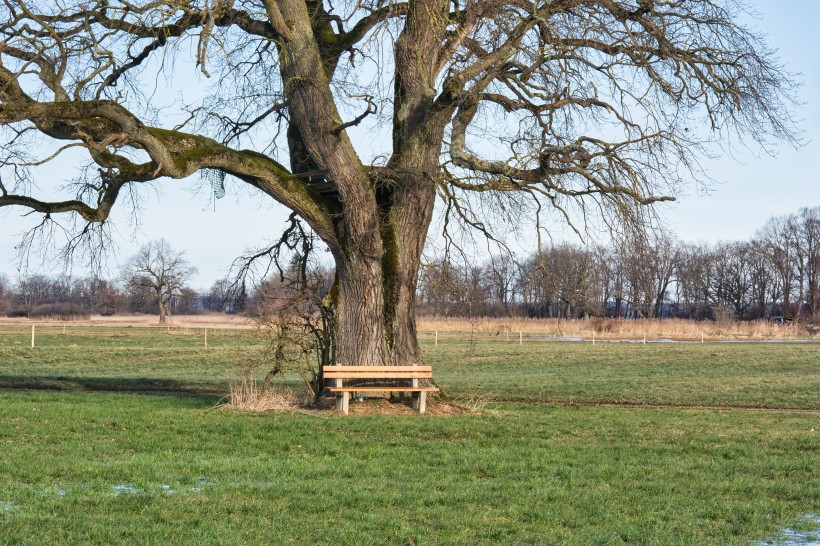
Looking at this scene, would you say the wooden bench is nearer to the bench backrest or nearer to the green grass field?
the bench backrest

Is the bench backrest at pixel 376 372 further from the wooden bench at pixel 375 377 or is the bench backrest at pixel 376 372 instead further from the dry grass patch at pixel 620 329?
the dry grass patch at pixel 620 329

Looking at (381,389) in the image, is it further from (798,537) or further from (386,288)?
(798,537)

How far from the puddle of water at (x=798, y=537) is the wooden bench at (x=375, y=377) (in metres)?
8.72

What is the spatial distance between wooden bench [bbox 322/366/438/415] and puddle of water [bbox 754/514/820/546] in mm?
8725

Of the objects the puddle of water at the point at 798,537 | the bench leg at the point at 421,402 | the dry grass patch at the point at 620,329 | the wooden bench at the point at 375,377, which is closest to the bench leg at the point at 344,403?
the wooden bench at the point at 375,377

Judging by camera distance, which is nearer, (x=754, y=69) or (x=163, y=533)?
(x=163, y=533)

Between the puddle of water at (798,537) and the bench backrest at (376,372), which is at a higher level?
the bench backrest at (376,372)

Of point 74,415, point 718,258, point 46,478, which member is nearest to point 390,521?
point 46,478

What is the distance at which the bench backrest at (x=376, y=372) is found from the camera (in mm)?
15836

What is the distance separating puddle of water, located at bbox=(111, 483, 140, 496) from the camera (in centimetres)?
865

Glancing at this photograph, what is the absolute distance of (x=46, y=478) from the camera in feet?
30.6

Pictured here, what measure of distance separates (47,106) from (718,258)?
10024cm

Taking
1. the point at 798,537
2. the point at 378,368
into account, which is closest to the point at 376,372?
the point at 378,368

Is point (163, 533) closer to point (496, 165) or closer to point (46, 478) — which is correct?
point (46, 478)
